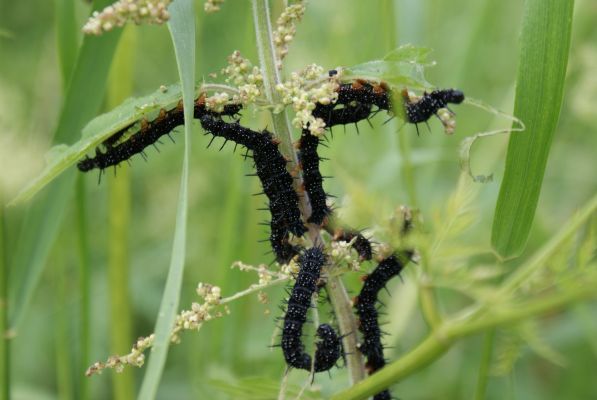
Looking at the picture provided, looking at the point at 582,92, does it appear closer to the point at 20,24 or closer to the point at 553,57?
the point at 553,57

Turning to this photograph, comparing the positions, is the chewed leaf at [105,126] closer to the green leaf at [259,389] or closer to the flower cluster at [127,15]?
the flower cluster at [127,15]

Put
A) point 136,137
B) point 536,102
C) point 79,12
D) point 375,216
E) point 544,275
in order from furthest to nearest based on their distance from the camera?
point 79,12
point 136,137
point 536,102
point 375,216
point 544,275

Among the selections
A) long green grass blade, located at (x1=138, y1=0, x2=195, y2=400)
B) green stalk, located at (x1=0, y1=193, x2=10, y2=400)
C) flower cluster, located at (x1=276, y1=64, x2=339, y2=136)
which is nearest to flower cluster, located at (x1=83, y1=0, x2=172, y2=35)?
long green grass blade, located at (x1=138, y1=0, x2=195, y2=400)

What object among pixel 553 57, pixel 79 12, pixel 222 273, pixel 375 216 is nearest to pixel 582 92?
pixel 222 273

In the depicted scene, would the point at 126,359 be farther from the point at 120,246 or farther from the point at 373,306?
the point at 120,246

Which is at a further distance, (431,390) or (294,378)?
(431,390)

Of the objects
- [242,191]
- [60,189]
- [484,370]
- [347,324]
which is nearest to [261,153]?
[347,324]

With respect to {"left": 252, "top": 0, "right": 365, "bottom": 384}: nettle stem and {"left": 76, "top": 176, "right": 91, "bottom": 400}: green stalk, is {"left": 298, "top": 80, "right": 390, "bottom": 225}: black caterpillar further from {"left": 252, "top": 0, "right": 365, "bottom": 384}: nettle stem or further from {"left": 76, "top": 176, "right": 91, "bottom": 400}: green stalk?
{"left": 76, "top": 176, "right": 91, "bottom": 400}: green stalk
